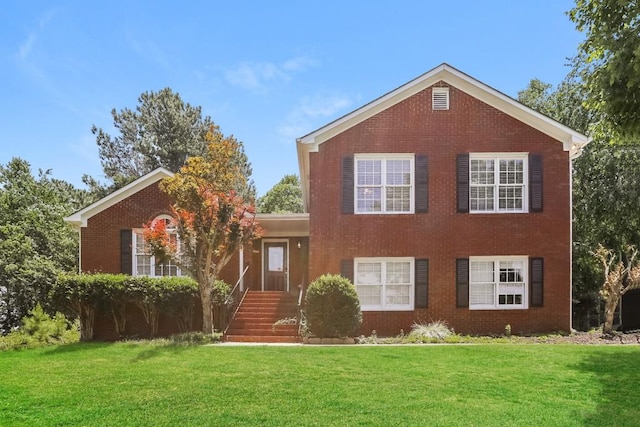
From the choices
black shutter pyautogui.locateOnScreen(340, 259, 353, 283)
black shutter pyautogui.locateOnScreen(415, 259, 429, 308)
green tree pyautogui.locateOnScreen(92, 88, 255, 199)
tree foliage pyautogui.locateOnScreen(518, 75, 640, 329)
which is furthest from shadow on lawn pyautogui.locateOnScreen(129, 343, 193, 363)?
green tree pyautogui.locateOnScreen(92, 88, 255, 199)

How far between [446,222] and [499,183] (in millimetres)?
1968

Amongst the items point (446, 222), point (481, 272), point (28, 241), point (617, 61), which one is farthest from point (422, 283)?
point (28, 241)

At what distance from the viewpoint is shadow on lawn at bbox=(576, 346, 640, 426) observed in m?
6.05

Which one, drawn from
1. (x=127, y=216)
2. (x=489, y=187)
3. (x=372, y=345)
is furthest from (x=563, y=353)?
(x=127, y=216)

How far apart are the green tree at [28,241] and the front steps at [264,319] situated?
9.32m

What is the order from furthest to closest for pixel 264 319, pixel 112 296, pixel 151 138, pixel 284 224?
pixel 151 138
pixel 284 224
pixel 264 319
pixel 112 296

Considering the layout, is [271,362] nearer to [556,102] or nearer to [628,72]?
[628,72]

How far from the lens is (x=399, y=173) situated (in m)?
→ 14.0

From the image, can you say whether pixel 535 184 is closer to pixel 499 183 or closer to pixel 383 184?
pixel 499 183

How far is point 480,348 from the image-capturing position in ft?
34.7

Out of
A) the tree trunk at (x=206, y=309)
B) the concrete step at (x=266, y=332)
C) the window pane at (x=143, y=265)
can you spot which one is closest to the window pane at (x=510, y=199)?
the concrete step at (x=266, y=332)

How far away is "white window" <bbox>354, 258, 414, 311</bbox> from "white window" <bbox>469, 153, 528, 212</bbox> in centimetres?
278

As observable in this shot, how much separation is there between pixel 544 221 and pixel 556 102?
11.0 metres

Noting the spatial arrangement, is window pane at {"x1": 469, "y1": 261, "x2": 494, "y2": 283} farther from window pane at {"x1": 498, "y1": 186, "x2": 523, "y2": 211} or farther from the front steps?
the front steps
